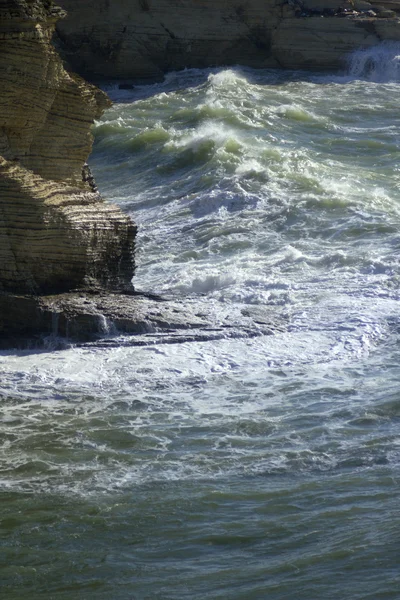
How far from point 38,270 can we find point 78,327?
0.66 metres

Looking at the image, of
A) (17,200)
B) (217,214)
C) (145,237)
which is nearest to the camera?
(17,200)

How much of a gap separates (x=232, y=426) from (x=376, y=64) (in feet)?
69.0

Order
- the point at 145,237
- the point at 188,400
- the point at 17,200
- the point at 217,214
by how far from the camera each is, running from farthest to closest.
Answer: the point at 217,214, the point at 145,237, the point at 17,200, the point at 188,400

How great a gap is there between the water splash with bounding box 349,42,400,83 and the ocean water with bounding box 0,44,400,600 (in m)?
11.8

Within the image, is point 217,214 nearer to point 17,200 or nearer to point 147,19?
point 17,200

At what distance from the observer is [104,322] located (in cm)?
952

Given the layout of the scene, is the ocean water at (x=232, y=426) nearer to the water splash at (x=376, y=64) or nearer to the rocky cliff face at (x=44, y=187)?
the rocky cliff face at (x=44, y=187)

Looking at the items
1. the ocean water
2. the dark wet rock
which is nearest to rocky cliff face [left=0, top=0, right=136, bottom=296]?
the dark wet rock

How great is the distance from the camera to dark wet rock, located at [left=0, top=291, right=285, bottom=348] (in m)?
9.41

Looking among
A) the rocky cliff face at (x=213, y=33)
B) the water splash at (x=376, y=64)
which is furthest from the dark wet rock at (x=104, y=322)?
the rocky cliff face at (x=213, y=33)

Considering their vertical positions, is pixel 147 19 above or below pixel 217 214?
above

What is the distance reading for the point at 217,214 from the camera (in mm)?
14758

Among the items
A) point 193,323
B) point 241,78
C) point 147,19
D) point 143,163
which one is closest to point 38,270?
point 193,323

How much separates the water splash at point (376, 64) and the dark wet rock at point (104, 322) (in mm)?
18449
